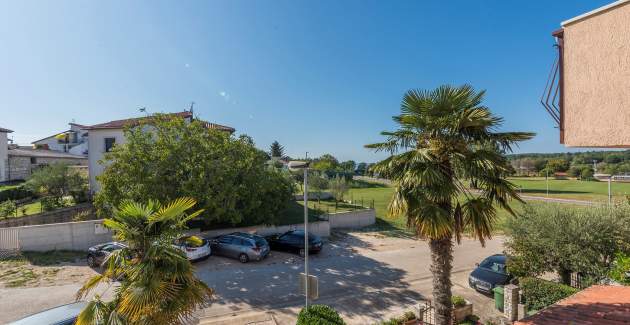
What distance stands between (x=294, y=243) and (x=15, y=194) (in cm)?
2666

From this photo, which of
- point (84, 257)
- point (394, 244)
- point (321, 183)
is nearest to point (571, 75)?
point (394, 244)

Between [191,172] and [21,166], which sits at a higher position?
[21,166]

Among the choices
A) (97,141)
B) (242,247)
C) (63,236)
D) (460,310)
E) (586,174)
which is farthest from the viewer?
(586,174)

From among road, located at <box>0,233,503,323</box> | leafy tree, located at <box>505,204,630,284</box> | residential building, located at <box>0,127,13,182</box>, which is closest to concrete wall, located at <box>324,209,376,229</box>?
road, located at <box>0,233,503,323</box>

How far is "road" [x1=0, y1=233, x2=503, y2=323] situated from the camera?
1153 cm

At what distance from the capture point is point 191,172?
16.9m

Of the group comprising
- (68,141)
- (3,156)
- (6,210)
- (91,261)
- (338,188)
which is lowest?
(91,261)

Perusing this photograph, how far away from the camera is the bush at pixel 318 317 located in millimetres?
7883

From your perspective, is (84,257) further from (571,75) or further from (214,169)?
(571,75)

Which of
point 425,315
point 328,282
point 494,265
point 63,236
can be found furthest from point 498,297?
point 63,236

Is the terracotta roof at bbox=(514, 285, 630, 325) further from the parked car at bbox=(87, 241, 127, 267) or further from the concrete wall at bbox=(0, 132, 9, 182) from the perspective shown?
the concrete wall at bbox=(0, 132, 9, 182)

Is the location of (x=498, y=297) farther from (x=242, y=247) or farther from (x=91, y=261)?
(x=91, y=261)

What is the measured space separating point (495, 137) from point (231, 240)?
14.3 m

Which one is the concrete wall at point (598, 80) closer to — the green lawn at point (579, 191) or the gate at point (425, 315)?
the gate at point (425, 315)
